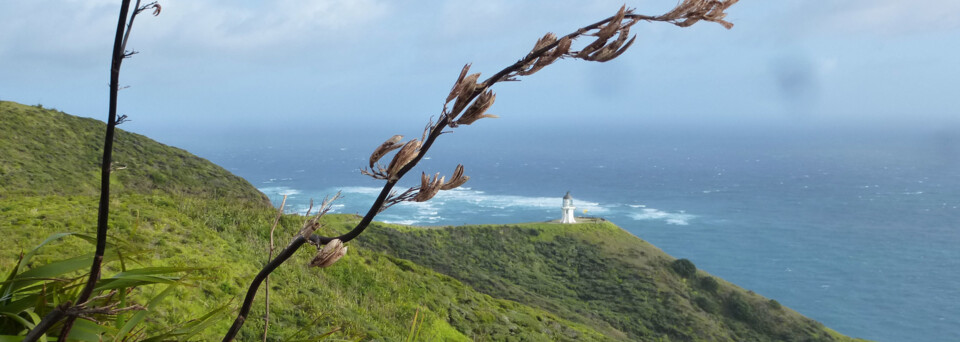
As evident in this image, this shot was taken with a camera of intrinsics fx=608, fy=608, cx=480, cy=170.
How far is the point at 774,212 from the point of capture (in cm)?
11744

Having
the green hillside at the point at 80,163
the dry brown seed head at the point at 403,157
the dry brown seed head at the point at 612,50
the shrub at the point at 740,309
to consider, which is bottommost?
the shrub at the point at 740,309

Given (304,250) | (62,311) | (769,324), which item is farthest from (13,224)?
(769,324)

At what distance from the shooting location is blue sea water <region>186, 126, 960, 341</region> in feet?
238

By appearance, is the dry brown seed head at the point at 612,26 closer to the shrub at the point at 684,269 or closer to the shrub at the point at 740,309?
the shrub at the point at 740,309

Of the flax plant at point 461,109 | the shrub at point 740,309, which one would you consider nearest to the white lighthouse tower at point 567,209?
the shrub at point 740,309

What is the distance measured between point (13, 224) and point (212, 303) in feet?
10.1

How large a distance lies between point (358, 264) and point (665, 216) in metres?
107

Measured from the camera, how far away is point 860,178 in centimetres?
15700

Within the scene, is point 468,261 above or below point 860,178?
below

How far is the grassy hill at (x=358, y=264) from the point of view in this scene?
743 centimetres

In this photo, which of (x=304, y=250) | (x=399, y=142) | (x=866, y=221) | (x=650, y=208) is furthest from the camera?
(x=650, y=208)

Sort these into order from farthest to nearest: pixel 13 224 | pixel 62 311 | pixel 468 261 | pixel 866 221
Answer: pixel 866 221 → pixel 468 261 → pixel 13 224 → pixel 62 311

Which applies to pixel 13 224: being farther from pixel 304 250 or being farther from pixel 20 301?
pixel 20 301

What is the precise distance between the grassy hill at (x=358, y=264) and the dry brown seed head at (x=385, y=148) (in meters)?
0.79
